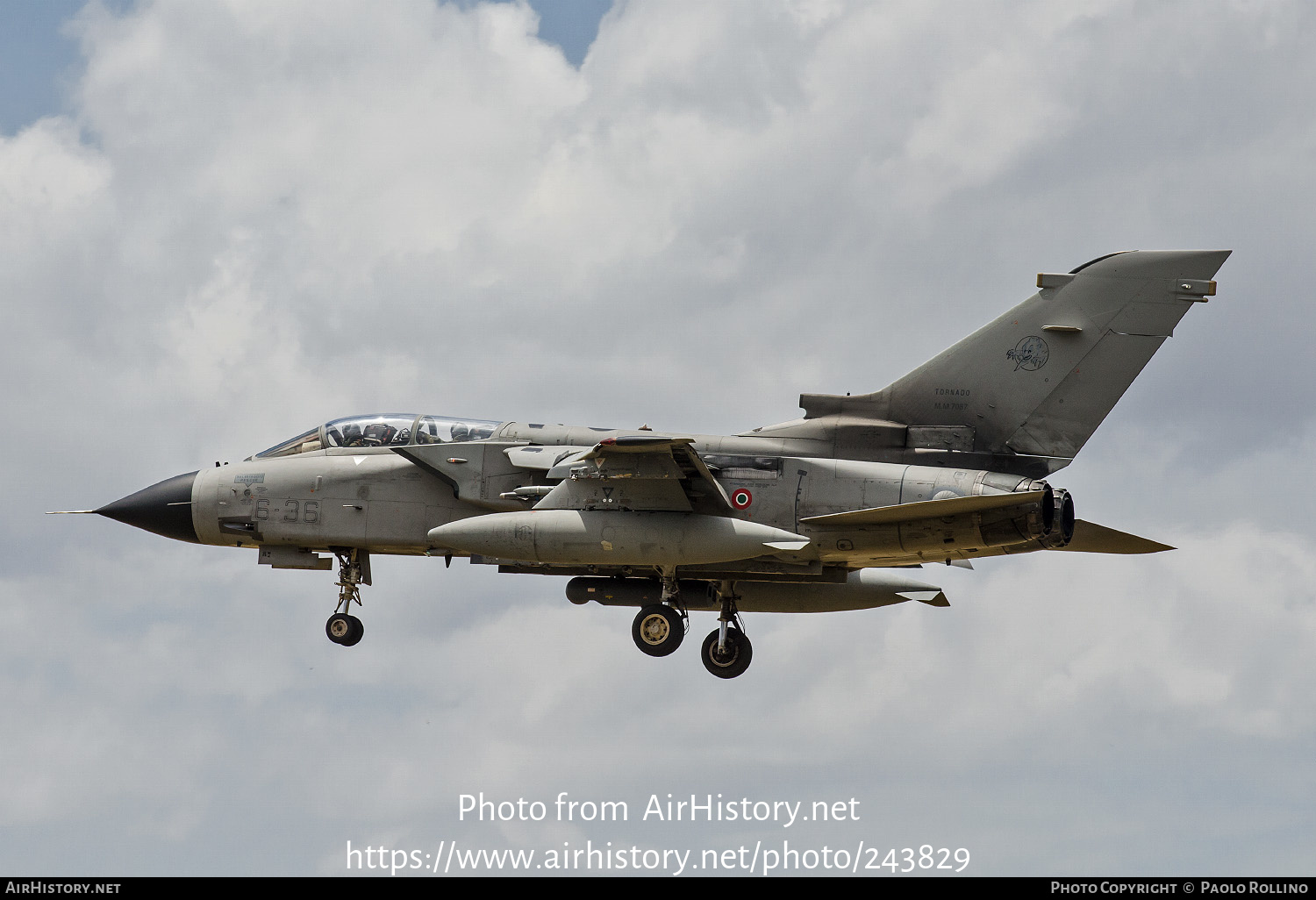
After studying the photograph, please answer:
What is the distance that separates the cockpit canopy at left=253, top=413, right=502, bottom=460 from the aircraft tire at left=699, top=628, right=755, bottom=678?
500cm

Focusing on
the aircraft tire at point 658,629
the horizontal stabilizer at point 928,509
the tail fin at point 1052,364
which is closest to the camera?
the horizontal stabilizer at point 928,509

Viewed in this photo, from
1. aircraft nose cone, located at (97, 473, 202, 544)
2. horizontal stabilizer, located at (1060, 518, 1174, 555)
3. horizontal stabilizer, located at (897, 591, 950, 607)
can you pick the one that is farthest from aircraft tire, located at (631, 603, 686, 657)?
aircraft nose cone, located at (97, 473, 202, 544)

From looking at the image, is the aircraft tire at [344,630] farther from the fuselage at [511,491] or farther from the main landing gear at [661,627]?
the main landing gear at [661,627]

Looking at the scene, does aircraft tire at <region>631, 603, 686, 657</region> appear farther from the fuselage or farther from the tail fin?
the tail fin

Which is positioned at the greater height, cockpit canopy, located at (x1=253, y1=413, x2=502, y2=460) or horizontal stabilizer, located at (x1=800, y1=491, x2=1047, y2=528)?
cockpit canopy, located at (x1=253, y1=413, x2=502, y2=460)

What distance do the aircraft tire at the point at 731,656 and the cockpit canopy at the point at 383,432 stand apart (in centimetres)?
500

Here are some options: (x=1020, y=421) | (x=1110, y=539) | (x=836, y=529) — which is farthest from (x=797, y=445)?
(x=1110, y=539)

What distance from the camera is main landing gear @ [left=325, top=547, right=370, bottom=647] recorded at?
26.3m

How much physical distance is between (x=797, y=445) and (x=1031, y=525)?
11.5 feet

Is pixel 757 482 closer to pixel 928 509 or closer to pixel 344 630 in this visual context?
pixel 928 509

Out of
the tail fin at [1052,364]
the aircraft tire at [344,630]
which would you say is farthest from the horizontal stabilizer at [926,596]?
the aircraft tire at [344,630]

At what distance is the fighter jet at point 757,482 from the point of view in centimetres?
2325

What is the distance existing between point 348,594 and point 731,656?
5995 millimetres

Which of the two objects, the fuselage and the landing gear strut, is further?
the landing gear strut
